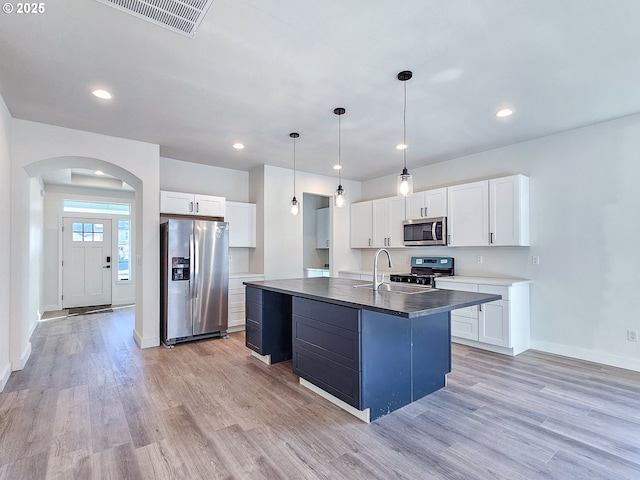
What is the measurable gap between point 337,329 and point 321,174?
391cm

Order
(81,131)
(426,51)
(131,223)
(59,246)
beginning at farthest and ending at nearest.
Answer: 1. (131,223)
2. (59,246)
3. (81,131)
4. (426,51)

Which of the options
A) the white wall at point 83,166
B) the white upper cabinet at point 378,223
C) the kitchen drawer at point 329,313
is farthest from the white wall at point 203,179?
the kitchen drawer at point 329,313

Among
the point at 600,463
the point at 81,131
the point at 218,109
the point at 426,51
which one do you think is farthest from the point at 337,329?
the point at 81,131

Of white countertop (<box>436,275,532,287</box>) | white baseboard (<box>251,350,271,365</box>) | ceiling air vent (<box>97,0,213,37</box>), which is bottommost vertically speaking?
white baseboard (<box>251,350,271,365</box>)

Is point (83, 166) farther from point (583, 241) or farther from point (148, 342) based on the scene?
point (583, 241)

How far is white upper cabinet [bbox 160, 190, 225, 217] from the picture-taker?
456 centimetres

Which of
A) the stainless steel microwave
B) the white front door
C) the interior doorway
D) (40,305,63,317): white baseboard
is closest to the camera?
the stainless steel microwave

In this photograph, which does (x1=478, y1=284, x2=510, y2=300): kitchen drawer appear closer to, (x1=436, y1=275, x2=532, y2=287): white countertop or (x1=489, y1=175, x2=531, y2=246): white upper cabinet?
(x1=436, y1=275, x2=532, y2=287): white countertop

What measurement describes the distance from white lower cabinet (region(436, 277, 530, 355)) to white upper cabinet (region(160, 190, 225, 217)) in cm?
358

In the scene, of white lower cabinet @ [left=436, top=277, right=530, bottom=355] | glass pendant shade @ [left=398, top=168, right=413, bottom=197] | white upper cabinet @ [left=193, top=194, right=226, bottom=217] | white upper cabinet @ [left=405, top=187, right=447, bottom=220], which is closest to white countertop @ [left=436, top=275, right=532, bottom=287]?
white lower cabinet @ [left=436, top=277, right=530, bottom=355]

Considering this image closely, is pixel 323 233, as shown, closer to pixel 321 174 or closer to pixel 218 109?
pixel 321 174

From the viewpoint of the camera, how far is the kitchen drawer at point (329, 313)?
2395mm

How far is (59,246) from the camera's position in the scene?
270 inches

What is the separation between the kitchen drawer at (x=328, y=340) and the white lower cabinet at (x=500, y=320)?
2351mm
